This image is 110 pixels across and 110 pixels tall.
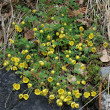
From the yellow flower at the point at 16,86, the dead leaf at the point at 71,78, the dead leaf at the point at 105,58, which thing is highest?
the dead leaf at the point at 105,58

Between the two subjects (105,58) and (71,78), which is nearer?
(71,78)

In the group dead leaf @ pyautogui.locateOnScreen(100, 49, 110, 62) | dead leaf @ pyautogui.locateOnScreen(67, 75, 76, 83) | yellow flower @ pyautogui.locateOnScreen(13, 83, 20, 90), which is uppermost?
dead leaf @ pyautogui.locateOnScreen(100, 49, 110, 62)

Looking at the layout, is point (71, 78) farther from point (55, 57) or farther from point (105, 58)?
point (105, 58)

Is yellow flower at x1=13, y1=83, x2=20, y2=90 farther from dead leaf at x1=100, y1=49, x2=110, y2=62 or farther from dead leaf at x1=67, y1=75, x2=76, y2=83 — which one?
dead leaf at x1=100, y1=49, x2=110, y2=62

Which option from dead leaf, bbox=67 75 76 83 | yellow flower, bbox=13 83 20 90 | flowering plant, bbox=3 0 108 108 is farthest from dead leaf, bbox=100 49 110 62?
yellow flower, bbox=13 83 20 90

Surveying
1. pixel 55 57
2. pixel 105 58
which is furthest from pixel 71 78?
pixel 105 58

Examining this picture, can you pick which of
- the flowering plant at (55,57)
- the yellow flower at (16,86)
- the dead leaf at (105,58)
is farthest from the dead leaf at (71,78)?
the yellow flower at (16,86)

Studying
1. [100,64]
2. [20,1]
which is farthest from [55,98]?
[20,1]

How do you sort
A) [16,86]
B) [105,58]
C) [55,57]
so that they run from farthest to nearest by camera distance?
[105,58] → [55,57] → [16,86]

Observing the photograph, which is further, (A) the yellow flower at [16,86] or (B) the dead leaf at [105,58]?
(B) the dead leaf at [105,58]

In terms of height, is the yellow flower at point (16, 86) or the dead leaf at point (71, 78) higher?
the dead leaf at point (71, 78)

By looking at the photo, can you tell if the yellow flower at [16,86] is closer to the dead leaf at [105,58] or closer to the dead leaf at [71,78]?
the dead leaf at [71,78]

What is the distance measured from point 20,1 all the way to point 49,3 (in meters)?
0.58

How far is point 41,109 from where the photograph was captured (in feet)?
7.10
